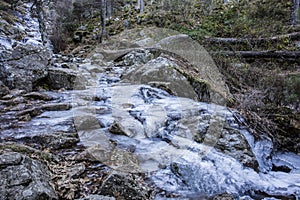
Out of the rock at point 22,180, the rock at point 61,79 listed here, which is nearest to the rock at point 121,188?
the rock at point 22,180

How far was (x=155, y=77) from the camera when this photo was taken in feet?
26.1

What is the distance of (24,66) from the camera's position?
703cm

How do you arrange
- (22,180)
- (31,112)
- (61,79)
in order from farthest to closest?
(61,79)
(31,112)
(22,180)

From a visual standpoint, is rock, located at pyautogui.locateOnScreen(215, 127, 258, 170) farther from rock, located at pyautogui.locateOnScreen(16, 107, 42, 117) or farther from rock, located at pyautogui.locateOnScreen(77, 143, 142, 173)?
rock, located at pyautogui.locateOnScreen(16, 107, 42, 117)

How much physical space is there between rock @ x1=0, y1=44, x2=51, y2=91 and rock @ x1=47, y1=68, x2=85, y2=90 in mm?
234

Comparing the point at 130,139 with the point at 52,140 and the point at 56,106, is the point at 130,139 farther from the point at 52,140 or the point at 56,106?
the point at 56,106

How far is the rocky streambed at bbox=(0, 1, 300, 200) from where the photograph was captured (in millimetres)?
2854

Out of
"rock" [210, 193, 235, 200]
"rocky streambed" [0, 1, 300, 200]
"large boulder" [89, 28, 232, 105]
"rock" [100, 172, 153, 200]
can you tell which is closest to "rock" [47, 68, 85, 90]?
"rocky streambed" [0, 1, 300, 200]

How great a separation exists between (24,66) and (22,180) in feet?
18.3

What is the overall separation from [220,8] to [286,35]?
23.7 ft

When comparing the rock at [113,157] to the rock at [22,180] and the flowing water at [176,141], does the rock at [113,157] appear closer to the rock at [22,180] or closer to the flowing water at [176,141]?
the flowing water at [176,141]

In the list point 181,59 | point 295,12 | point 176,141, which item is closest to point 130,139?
point 176,141

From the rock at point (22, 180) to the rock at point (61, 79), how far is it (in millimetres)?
5329

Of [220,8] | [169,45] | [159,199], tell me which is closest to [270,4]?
[220,8]
